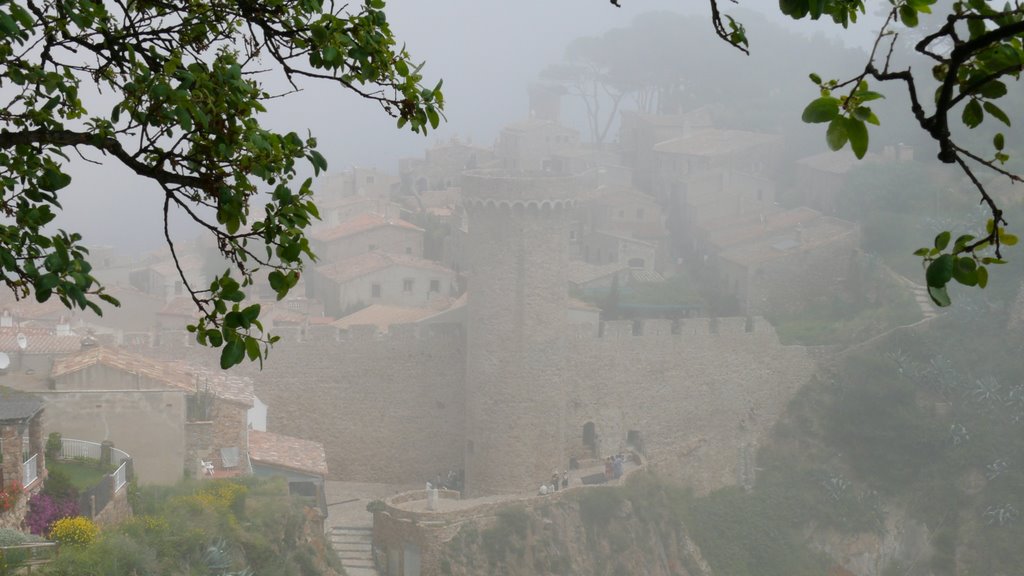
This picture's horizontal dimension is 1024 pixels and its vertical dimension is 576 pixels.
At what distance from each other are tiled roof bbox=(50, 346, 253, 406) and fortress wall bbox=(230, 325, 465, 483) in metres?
1.75

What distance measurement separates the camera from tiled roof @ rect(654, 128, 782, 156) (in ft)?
135

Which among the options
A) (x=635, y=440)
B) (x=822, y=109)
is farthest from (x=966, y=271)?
(x=635, y=440)

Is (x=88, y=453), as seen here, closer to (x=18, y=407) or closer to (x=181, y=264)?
(x=18, y=407)

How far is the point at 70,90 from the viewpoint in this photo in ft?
18.7

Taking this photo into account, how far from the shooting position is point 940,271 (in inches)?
132

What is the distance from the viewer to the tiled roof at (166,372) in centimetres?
1934

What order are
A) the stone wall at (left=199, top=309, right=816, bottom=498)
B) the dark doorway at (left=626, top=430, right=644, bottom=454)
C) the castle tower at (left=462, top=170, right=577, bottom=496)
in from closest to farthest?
the castle tower at (left=462, top=170, right=577, bottom=496) < the stone wall at (left=199, top=309, right=816, bottom=498) < the dark doorway at (left=626, top=430, right=644, bottom=454)

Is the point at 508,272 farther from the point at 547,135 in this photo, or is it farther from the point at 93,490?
the point at 547,135

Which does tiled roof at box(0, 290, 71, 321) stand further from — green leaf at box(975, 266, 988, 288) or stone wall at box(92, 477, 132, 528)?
green leaf at box(975, 266, 988, 288)

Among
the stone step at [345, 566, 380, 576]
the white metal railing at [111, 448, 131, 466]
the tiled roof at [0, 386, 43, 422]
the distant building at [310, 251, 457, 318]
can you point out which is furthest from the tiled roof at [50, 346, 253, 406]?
the distant building at [310, 251, 457, 318]

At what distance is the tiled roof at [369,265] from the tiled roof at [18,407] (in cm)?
1704

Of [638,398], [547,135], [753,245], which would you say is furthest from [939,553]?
[547,135]

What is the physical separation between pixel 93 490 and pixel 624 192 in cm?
2616

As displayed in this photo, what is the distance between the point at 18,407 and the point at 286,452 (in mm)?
8706
